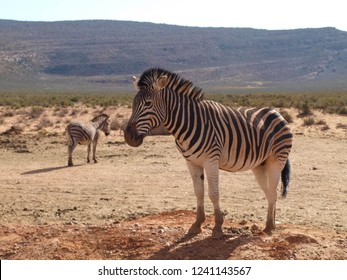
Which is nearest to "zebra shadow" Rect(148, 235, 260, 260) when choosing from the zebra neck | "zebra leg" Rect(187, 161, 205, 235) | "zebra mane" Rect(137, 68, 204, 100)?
"zebra leg" Rect(187, 161, 205, 235)

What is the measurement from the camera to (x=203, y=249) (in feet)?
22.8

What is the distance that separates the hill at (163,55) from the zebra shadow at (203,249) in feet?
297

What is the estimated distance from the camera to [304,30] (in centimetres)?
15575

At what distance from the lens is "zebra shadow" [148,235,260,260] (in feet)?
21.9

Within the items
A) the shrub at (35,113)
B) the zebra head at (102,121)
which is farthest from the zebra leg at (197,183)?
the shrub at (35,113)

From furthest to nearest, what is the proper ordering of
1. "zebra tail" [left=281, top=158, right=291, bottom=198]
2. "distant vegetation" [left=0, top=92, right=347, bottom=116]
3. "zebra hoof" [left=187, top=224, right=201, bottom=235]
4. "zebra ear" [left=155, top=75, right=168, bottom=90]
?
"distant vegetation" [left=0, top=92, right=347, bottom=116] → "zebra tail" [left=281, top=158, right=291, bottom=198] → "zebra hoof" [left=187, top=224, right=201, bottom=235] → "zebra ear" [left=155, top=75, right=168, bottom=90]

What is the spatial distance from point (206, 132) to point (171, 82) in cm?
79

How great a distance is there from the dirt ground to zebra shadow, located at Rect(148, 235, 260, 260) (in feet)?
0.04

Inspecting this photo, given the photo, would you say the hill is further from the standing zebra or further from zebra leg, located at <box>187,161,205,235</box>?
zebra leg, located at <box>187,161,205,235</box>

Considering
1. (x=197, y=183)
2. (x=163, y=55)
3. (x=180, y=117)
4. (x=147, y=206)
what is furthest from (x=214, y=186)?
(x=163, y=55)

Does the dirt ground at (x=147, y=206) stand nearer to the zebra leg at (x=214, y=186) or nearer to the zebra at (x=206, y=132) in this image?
the zebra leg at (x=214, y=186)

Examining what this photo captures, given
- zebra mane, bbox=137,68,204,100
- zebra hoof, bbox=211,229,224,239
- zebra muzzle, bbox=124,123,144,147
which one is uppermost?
zebra mane, bbox=137,68,204,100

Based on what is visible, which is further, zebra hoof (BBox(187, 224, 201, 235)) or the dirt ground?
zebra hoof (BBox(187, 224, 201, 235))

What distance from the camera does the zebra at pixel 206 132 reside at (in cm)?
726
